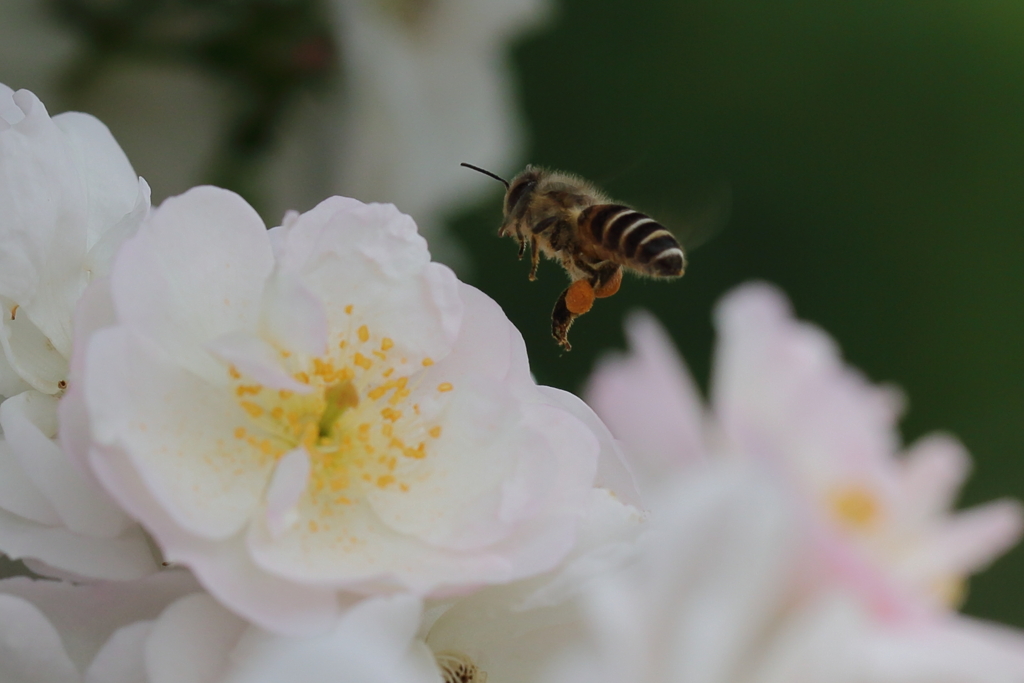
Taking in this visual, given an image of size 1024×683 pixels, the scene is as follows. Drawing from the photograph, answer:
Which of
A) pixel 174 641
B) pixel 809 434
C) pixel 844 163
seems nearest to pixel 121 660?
pixel 174 641

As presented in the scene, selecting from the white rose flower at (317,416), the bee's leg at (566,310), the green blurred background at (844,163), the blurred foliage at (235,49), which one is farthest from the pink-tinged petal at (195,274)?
the green blurred background at (844,163)

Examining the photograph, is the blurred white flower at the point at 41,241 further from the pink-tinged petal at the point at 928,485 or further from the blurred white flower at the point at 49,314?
the pink-tinged petal at the point at 928,485

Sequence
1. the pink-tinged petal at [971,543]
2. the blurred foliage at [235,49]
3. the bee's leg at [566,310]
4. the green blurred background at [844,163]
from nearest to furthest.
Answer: the bee's leg at [566,310] → the pink-tinged petal at [971,543] → the blurred foliage at [235,49] → the green blurred background at [844,163]

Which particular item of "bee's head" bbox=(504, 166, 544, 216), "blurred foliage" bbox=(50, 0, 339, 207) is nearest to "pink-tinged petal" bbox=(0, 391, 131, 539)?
"bee's head" bbox=(504, 166, 544, 216)

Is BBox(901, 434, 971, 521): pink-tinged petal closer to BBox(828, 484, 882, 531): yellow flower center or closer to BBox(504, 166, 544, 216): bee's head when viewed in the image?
BBox(828, 484, 882, 531): yellow flower center

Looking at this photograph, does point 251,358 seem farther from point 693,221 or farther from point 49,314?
point 693,221
